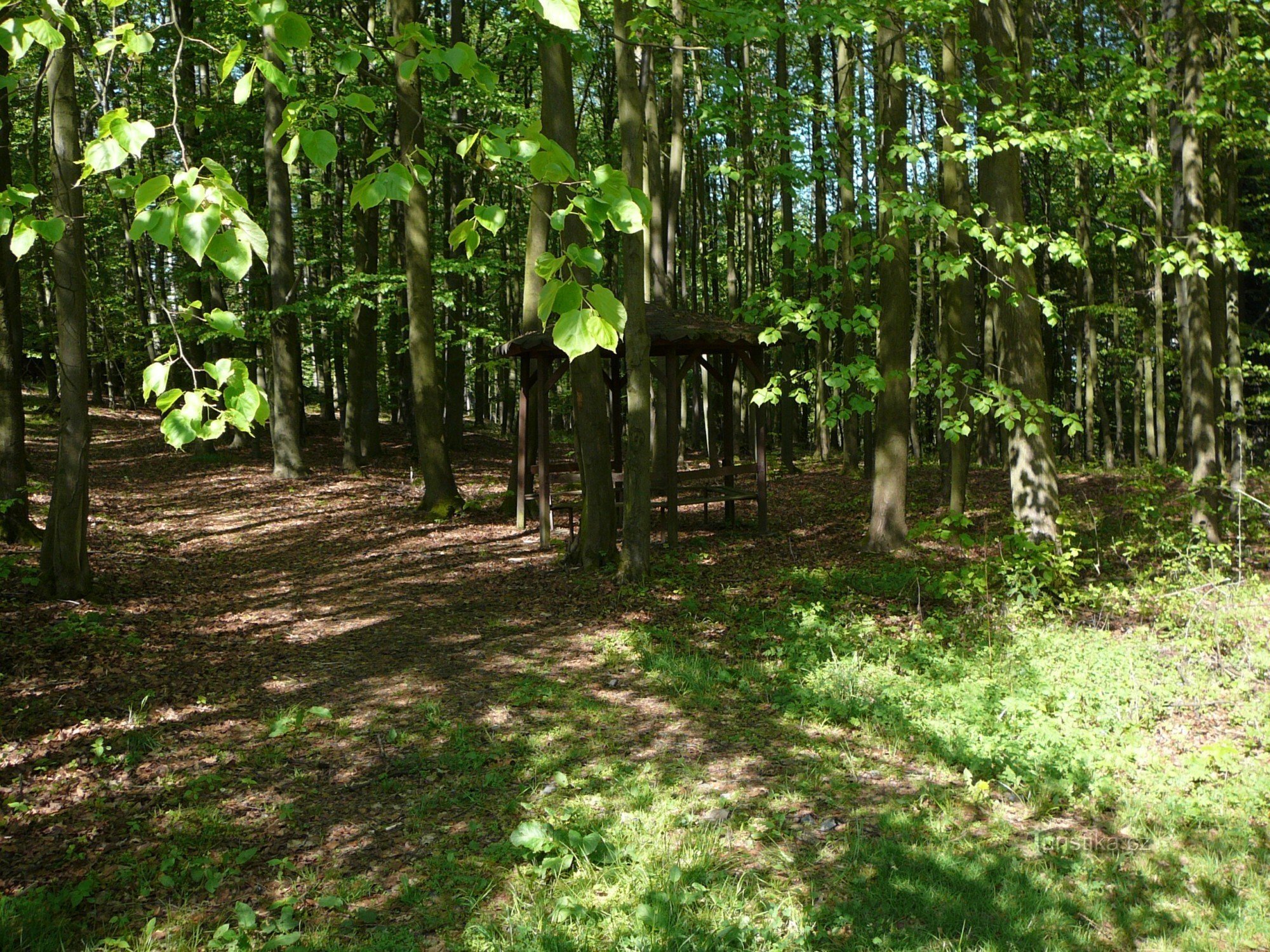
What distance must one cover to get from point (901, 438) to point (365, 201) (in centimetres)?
963

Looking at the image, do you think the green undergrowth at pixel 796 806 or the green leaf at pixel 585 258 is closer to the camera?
the green leaf at pixel 585 258

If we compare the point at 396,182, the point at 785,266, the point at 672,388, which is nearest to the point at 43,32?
the point at 396,182

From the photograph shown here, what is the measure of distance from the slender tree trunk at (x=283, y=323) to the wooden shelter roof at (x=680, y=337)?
260 inches

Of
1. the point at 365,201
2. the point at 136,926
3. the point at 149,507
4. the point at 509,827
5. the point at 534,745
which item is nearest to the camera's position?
the point at 365,201

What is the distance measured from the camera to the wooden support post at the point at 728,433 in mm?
13125

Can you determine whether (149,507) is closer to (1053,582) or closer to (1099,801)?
(1053,582)

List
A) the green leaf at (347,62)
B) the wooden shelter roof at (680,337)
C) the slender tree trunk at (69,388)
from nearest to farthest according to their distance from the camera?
1. the green leaf at (347,62)
2. the slender tree trunk at (69,388)
3. the wooden shelter roof at (680,337)

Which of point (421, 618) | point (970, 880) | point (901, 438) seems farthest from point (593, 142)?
point (970, 880)

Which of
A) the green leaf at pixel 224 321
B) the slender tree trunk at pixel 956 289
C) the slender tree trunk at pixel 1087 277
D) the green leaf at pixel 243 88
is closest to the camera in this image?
the green leaf at pixel 224 321

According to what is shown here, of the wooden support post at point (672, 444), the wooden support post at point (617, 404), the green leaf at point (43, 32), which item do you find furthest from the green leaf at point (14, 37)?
the wooden support post at point (617, 404)

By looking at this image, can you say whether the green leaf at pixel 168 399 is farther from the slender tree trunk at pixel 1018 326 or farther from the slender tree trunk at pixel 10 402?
the slender tree trunk at pixel 10 402

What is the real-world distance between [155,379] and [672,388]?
1001cm

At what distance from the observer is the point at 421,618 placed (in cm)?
856

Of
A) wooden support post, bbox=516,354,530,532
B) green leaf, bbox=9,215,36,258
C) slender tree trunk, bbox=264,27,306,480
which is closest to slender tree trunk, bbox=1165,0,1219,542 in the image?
wooden support post, bbox=516,354,530,532
